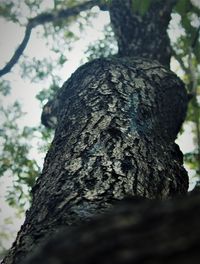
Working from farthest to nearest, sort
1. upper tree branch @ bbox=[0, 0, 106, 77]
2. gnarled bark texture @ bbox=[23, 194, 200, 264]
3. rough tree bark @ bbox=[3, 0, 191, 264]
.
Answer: upper tree branch @ bbox=[0, 0, 106, 77]
rough tree bark @ bbox=[3, 0, 191, 264]
gnarled bark texture @ bbox=[23, 194, 200, 264]

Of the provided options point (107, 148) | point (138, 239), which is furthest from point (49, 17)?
point (138, 239)

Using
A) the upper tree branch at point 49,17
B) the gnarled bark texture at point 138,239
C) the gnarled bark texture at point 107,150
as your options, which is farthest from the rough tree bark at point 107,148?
the upper tree branch at point 49,17

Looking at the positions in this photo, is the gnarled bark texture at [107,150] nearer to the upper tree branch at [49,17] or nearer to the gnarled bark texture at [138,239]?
the gnarled bark texture at [138,239]

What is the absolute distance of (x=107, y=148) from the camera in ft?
6.29

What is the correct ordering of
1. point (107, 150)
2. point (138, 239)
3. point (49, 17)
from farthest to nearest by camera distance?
1. point (49, 17)
2. point (107, 150)
3. point (138, 239)

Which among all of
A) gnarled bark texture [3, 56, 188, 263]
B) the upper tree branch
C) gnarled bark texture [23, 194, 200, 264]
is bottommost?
gnarled bark texture [23, 194, 200, 264]

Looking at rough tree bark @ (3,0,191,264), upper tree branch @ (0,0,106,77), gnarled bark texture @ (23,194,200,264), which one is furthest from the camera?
upper tree branch @ (0,0,106,77)

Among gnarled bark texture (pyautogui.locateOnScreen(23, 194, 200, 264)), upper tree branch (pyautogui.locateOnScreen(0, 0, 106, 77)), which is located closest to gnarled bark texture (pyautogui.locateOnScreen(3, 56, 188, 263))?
gnarled bark texture (pyautogui.locateOnScreen(23, 194, 200, 264))

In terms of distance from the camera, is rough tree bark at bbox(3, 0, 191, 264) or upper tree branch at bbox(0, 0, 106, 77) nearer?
rough tree bark at bbox(3, 0, 191, 264)

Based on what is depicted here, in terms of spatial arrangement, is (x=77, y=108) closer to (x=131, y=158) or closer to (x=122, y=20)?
(x=131, y=158)

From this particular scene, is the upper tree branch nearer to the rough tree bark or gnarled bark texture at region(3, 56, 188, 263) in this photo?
the rough tree bark

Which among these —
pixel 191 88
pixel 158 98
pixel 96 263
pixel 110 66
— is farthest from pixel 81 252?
pixel 191 88

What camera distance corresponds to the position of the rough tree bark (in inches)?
60.4

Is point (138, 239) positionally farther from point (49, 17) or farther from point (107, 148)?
point (49, 17)
